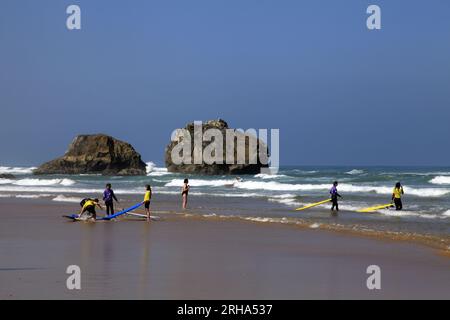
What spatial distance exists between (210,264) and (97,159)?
7662 cm

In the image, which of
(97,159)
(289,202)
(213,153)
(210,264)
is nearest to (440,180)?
(289,202)

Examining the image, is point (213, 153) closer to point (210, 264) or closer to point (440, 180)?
point (440, 180)

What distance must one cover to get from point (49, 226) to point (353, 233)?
26.8ft

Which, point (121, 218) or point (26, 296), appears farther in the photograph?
point (121, 218)

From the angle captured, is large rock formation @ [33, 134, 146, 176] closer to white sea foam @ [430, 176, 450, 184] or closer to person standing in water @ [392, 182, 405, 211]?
white sea foam @ [430, 176, 450, 184]

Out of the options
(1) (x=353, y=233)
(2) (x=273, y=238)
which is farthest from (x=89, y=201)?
(1) (x=353, y=233)

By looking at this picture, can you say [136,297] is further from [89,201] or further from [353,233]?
[89,201]

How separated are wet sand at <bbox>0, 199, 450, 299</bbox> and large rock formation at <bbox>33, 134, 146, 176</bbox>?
68652mm

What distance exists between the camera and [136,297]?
7676mm

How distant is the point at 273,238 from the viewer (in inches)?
568

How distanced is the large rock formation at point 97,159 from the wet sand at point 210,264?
6865 centimetres

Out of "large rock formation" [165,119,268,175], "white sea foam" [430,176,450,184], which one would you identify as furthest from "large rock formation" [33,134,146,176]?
"white sea foam" [430,176,450,184]
